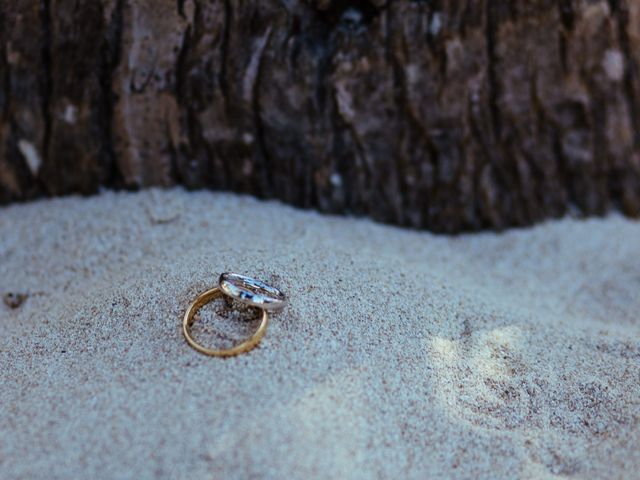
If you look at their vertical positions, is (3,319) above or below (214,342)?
below

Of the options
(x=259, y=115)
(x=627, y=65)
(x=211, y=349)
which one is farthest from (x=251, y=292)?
(x=627, y=65)

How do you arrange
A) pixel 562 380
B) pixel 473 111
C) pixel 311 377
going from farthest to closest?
pixel 473 111, pixel 562 380, pixel 311 377

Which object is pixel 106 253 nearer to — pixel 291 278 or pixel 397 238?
pixel 291 278

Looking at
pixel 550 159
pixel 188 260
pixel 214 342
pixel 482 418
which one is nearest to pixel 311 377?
pixel 214 342

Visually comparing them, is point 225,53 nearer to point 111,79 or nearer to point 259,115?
point 259,115

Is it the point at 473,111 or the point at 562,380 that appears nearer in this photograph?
the point at 562,380

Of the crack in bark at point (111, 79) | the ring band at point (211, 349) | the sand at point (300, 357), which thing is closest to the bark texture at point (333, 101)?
the crack in bark at point (111, 79)
